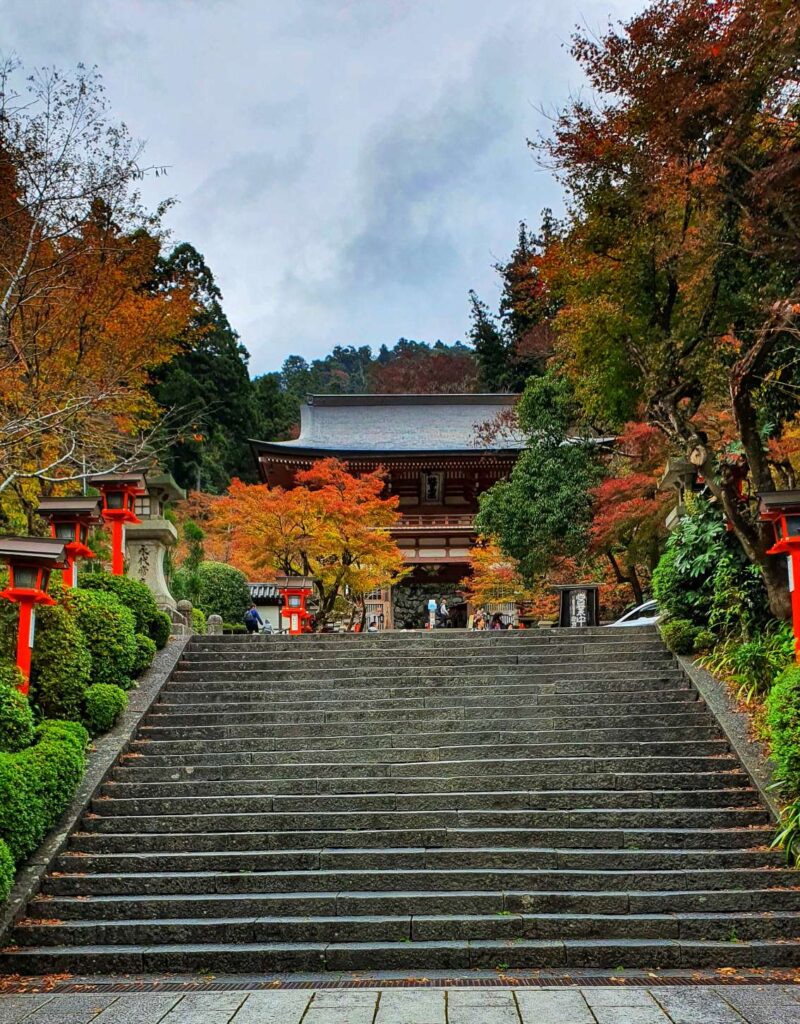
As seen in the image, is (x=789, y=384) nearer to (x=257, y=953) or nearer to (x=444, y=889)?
(x=444, y=889)

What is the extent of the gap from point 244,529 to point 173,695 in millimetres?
7782

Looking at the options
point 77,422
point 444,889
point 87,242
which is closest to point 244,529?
point 77,422

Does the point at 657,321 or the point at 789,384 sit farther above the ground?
the point at 657,321

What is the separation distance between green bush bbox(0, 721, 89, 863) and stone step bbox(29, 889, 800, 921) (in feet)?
1.63

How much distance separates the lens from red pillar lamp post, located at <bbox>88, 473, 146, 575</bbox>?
10.9 meters

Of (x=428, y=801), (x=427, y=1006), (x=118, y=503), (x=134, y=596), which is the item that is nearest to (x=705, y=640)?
(x=428, y=801)

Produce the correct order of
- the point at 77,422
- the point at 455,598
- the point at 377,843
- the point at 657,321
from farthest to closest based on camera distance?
the point at 455,598, the point at 77,422, the point at 657,321, the point at 377,843

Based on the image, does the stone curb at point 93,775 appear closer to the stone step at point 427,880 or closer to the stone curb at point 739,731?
the stone step at point 427,880

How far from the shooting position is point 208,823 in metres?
6.22

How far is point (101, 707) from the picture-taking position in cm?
753

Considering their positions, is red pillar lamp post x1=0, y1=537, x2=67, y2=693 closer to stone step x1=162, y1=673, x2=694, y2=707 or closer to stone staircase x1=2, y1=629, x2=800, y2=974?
stone staircase x1=2, y1=629, x2=800, y2=974

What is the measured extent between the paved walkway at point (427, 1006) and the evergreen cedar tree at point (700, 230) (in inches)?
184

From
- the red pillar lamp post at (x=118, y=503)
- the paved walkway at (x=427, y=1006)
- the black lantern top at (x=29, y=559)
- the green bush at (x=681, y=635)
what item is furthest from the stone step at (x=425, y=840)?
the red pillar lamp post at (x=118, y=503)

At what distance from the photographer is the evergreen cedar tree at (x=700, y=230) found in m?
7.45
